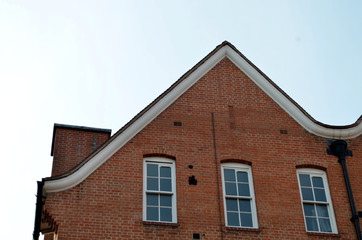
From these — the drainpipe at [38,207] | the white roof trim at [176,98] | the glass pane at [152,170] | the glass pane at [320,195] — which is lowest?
the drainpipe at [38,207]

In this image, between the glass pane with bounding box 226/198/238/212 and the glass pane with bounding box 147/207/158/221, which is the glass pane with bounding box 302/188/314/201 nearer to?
the glass pane with bounding box 226/198/238/212

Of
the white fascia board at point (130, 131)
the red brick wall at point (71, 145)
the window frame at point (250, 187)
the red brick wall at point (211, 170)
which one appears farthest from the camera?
the red brick wall at point (71, 145)

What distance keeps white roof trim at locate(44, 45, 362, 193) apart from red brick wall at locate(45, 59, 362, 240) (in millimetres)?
164

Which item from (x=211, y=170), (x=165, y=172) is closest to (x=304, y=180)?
(x=211, y=170)

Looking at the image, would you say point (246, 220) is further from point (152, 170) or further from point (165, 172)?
point (152, 170)

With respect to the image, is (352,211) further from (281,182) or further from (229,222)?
(229,222)

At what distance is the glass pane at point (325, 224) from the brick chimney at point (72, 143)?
833 cm

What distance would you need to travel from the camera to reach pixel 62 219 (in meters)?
14.8

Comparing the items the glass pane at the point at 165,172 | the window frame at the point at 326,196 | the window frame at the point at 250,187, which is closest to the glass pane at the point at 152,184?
the glass pane at the point at 165,172

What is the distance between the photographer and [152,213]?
51.3ft

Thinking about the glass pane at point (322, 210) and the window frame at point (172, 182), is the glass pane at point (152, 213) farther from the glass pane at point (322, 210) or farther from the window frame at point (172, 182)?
the glass pane at point (322, 210)

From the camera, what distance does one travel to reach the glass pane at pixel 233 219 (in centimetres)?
1582

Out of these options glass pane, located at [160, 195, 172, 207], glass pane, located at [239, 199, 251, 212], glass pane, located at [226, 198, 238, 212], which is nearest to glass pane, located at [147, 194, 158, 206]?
glass pane, located at [160, 195, 172, 207]

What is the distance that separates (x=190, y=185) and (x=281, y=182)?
2790mm
